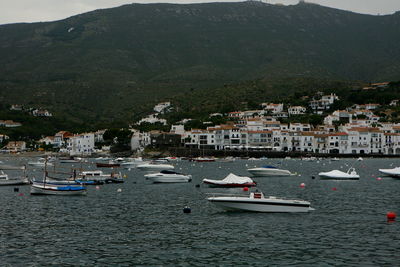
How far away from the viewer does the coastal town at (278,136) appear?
15475 centimetres

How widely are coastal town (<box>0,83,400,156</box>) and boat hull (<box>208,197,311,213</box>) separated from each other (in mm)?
121450

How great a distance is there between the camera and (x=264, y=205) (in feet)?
125

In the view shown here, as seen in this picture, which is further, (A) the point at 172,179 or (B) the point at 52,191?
(A) the point at 172,179

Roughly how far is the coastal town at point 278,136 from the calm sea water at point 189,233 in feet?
359

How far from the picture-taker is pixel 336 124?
174250 millimetres

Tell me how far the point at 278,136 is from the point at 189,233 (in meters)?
136

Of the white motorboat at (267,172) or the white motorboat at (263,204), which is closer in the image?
the white motorboat at (263,204)

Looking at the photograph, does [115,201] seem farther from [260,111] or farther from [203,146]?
[260,111]

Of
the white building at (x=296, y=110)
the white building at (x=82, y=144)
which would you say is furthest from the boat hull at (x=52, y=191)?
the white building at (x=296, y=110)

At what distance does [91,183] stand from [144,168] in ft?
93.3

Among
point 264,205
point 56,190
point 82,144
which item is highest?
point 82,144

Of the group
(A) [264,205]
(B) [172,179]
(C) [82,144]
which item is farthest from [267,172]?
(C) [82,144]

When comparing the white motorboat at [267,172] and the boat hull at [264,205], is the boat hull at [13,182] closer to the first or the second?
the white motorboat at [267,172]

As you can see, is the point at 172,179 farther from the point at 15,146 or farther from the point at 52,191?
the point at 15,146
